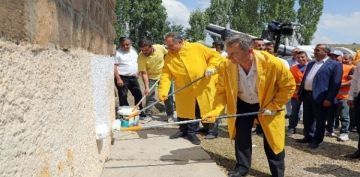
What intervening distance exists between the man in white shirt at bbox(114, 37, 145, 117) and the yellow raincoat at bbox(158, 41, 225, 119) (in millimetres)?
2173

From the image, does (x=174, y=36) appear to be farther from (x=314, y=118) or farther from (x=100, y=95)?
(x=314, y=118)

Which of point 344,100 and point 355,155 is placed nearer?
point 355,155

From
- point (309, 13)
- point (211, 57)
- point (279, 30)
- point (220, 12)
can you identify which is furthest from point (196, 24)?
point (211, 57)

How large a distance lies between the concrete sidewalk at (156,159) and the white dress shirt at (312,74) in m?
2.14

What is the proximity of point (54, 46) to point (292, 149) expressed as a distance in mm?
5031

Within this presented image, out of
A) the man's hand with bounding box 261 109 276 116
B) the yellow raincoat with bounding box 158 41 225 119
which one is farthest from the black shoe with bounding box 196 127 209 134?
the man's hand with bounding box 261 109 276 116

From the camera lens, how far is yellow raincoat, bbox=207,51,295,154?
4289 millimetres

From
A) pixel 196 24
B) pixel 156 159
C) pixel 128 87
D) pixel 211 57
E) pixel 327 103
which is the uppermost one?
pixel 196 24

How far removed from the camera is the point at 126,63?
8375 mm

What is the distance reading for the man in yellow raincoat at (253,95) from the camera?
4.27m

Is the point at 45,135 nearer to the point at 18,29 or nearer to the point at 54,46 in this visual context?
the point at 54,46

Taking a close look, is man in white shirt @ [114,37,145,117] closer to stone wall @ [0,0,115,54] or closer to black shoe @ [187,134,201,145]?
black shoe @ [187,134,201,145]

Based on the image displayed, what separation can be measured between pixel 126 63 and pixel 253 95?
13.9 feet

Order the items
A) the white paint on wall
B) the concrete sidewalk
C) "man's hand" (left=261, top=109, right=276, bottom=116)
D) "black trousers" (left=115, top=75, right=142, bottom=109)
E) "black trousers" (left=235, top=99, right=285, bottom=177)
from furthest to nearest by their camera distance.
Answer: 1. "black trousers" (left=115, top=75, right=142, bottom=109)
2. "black trousers" (left=235, top=99, right=285, bottom=177)
3. the concrete sidewalk
4. "man's hand" (left=261, top=109, right=276, bottom=116)
5. the white paint on wall
